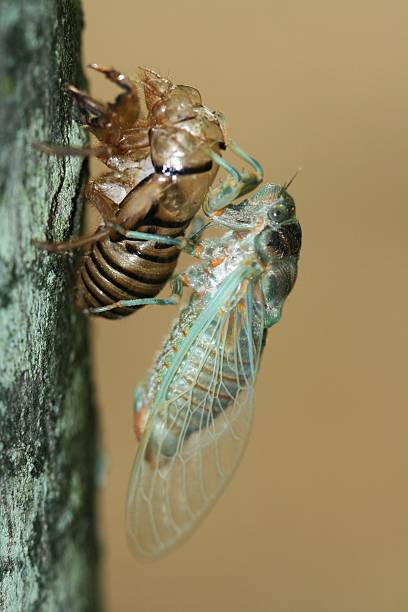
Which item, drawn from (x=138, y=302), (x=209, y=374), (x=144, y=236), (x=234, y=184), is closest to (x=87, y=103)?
(x=144, y=236)

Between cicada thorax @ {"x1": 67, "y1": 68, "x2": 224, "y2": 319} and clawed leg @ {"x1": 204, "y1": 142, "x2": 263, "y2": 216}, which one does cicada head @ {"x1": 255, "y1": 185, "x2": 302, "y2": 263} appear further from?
→ cicada thorax @ {"x1": 67, "y1": 68, "x2": 224, "y2": 319}

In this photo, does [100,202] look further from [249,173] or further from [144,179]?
[249,173]

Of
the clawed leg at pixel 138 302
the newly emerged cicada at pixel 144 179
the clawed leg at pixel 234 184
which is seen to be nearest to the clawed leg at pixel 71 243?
the newly emerged cicada at pixel 144 179

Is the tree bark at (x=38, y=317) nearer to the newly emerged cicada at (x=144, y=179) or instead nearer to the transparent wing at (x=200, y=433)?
the newly emerged cicada at (x=144, y=179)

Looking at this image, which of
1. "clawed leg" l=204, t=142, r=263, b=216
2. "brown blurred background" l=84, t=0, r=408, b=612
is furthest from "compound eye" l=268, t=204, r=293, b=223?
"brown blurred background" l=84, t=0, r=408, b=612

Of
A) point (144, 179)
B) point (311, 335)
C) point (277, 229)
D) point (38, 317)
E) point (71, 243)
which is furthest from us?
point (311, 335)

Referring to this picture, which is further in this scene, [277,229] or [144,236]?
[277,229]

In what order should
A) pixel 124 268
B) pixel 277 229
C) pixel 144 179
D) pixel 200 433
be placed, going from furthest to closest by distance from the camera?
1. pixel 200 433
2. pixel 277 229
3. pixel 124 268
4. pixel 144 179
